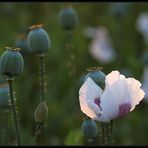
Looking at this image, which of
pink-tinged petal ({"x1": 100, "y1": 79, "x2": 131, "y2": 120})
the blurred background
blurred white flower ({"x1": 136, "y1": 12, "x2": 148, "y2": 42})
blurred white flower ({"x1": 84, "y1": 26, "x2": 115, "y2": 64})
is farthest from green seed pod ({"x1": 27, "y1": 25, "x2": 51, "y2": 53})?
blurred white flower ({"x1": 136, "y1": 12, "x2": 148, "y2": 42})

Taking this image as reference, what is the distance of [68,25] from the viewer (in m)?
2.23

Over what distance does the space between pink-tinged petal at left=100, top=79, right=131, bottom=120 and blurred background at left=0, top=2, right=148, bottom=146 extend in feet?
3.39

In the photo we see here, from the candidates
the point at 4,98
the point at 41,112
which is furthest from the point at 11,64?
the point at 4,98

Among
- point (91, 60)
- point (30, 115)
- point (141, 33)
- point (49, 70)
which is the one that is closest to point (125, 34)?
point (141, 33)

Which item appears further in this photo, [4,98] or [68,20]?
[68,20]

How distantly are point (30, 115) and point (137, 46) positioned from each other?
1.26 m

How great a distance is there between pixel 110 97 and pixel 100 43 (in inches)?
108

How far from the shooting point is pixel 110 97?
1.30m

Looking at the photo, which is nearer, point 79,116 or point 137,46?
point 79,116

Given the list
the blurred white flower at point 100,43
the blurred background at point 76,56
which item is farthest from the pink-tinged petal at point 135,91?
the blurred white flower at point 100,43

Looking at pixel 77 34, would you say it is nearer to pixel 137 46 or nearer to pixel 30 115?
pixel 137 46

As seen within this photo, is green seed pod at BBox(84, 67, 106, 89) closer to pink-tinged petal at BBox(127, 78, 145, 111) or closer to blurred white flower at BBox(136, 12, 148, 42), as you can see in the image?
pink-tinged petal at BBox(127, 78, 145, 111)

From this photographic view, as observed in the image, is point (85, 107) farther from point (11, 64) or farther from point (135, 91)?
point (11, 64)

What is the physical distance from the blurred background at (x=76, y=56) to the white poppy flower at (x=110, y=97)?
3.33 feet
